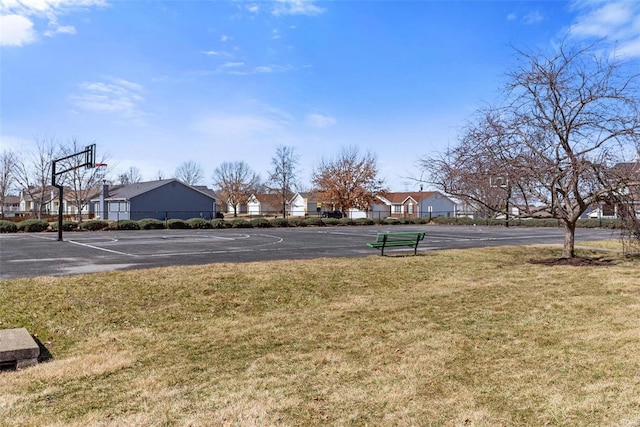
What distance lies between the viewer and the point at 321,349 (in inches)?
220

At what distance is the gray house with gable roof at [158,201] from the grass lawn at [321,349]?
41.5m

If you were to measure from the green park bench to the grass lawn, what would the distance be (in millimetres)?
2984

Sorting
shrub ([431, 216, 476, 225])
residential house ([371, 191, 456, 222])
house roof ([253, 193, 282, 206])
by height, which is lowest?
shrub ([431, 216, 476, 225])

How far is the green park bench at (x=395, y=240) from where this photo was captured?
13361mm

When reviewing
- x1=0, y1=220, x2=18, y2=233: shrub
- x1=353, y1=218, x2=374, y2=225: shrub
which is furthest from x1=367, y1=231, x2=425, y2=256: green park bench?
x1=353, y1=218, x2=374, y2=225: shrub

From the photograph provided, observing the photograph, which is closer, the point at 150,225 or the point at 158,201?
the point at 150,225

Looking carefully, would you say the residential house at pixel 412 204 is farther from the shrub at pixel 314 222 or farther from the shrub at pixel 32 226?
the shrub at pixel 32 226

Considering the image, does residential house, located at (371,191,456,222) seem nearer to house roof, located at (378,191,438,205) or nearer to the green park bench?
house roof, located at (378,191,438,205)

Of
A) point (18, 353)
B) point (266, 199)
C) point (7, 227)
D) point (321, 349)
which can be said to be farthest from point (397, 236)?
point (266, 199)

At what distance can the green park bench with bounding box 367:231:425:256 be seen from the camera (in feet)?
A: 43.8

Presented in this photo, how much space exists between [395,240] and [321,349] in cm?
857

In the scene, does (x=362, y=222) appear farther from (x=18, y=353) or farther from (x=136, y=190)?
(x=18, y=353)

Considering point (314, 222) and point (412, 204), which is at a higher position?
point (412, 204)

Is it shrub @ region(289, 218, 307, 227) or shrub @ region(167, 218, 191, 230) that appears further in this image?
shrub @ region(289, 218, 307, 227)
